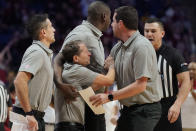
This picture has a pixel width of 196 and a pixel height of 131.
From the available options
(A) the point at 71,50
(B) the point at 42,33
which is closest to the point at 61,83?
(A) the point at 71,50

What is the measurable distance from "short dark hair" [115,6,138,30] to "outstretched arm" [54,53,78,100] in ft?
2.47

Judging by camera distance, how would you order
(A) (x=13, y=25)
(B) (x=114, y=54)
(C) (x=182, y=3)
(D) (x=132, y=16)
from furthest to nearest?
(A) (x=13, y=25) → (C) (x=182, y=3) → (B) (x=114, y=54) → (D) (x=132, y=16)

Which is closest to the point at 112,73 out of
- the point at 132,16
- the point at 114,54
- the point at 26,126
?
the point at 114,54

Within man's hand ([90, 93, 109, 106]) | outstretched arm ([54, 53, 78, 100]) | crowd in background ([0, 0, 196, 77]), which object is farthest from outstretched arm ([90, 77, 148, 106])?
crowd in background ([0, 0, 196, 77])

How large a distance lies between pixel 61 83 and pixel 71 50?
34cm

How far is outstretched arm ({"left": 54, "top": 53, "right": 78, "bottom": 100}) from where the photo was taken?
412 cm

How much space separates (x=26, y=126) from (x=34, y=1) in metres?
9.27

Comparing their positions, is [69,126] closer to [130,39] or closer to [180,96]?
[130,39]

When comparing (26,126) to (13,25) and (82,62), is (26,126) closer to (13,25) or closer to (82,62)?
(82,62)

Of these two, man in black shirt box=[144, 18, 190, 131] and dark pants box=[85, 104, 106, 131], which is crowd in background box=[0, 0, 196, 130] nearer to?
man in black shirt box=[144, 18, 190, 131]

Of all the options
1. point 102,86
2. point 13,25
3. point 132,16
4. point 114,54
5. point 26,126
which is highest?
point 13,25

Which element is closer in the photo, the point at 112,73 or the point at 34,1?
the point at 112,73

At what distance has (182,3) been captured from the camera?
1155 cm

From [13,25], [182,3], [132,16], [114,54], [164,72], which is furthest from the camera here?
[13,25]
